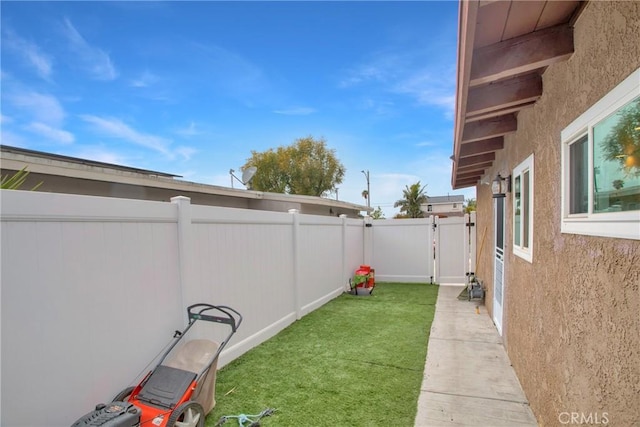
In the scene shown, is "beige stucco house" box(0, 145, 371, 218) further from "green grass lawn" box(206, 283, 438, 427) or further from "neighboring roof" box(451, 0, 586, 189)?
"neighboring roof" box(451, 0, 586, 189)

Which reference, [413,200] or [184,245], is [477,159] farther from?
[413,200]

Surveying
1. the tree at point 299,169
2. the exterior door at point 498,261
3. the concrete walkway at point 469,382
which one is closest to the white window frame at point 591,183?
the concrete walkway at point 469,382

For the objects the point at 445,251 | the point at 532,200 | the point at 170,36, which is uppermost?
the point at 170,36

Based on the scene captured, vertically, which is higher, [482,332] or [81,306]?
[81,306]

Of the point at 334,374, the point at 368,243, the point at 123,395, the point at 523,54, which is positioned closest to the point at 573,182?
the point at 523,54

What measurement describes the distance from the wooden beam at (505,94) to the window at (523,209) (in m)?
0.59

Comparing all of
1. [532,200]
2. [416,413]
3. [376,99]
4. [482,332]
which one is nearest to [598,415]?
[416,413]

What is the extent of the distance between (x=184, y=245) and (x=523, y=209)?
3965mm

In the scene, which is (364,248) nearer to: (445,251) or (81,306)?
(445,251)

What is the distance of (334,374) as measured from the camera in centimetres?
397

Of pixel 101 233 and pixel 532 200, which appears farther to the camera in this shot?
pixel 532 200

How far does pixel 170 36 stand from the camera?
7.57m

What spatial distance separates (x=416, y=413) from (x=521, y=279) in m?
1.87

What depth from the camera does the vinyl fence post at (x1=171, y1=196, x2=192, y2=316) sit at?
3.68 m
